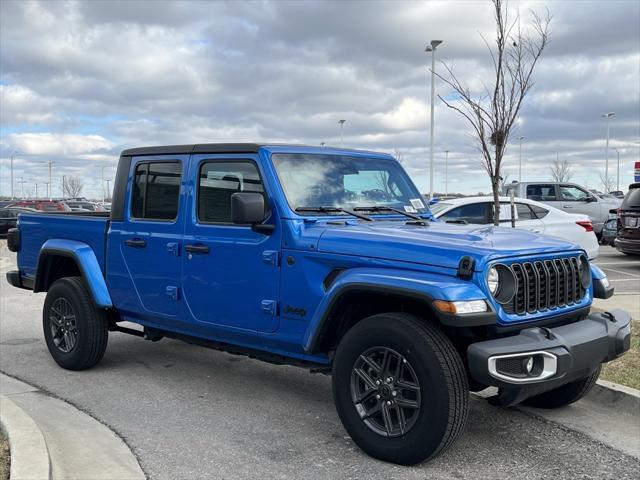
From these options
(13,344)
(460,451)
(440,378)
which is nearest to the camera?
(440,378)

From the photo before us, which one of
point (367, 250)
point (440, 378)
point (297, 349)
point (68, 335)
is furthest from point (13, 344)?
point (440, 378)

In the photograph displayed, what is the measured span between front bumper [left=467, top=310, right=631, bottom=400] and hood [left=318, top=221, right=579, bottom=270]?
45 cm

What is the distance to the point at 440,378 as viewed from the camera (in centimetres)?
369

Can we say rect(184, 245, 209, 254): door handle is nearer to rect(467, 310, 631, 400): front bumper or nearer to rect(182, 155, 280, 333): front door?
rect(182, 155, 280, 333): front door

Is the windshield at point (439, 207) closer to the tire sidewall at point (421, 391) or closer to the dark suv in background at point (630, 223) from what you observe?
the dark suv in background at point (630, 223)

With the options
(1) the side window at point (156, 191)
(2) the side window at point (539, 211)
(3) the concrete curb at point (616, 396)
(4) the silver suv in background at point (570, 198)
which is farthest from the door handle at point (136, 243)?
(4) the silver suv in background at point (570, 198)

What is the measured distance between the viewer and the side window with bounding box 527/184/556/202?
1972 cm

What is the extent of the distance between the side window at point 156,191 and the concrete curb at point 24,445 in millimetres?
1766

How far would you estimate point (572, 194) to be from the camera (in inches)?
795

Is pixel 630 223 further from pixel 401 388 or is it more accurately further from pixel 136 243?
pixel 401 388

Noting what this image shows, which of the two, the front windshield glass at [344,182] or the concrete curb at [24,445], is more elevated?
the front windshield glass at [344,182]

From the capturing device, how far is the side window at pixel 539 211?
12.1 m

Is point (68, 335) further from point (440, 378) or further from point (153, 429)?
point (440, 378)

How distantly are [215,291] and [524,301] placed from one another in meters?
2.16
